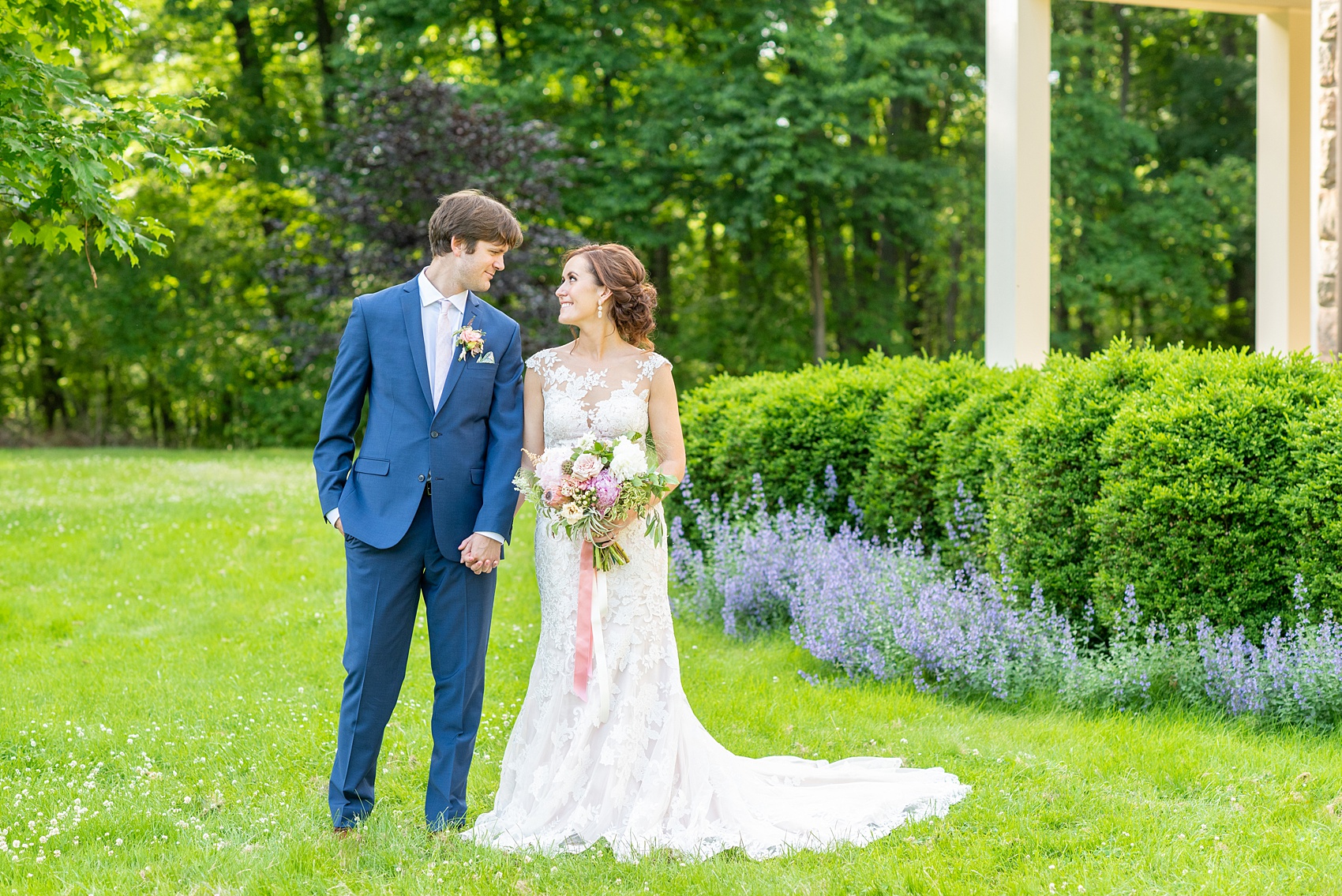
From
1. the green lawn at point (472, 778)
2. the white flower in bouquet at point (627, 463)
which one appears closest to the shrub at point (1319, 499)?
the green lawn at point (472, 778)

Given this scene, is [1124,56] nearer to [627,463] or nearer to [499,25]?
[499,25]

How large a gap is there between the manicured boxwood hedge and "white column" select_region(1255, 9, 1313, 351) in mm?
3366

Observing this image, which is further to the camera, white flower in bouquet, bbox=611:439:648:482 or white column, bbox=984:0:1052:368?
white column, bbox=984:0:1052:368

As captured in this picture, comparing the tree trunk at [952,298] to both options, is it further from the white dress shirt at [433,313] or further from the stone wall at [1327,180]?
the white dress shirt at [433,313]

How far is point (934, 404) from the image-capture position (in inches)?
267

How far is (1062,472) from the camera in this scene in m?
5.54

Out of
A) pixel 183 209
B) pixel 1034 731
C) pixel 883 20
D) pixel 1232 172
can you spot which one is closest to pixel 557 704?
pixel 1034 731

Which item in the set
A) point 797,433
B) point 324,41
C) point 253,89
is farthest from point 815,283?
point 797,433

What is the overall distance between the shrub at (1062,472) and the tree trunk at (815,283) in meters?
16.1

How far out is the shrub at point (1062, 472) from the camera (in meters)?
5.47

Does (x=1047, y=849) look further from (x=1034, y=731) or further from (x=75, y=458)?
(x=75, y=458)

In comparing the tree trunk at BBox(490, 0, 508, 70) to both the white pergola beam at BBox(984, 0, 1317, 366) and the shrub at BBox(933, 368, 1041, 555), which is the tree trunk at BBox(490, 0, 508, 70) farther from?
the shrub at BBox(933, 368, 1041, 555)

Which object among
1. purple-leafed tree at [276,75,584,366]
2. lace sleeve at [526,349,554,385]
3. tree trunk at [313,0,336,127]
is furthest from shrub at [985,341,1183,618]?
tree trunk at [313,0,336,127]

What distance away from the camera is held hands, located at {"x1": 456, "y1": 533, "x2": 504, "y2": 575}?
3.67m
